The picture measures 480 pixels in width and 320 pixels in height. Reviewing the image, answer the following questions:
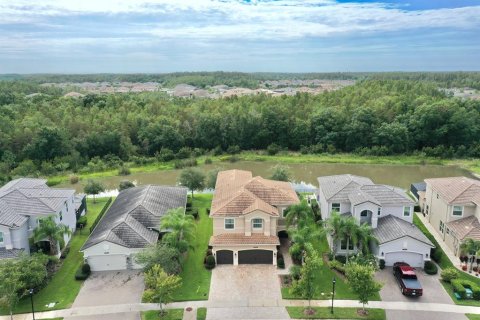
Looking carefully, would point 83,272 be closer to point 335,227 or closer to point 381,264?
point 335,227

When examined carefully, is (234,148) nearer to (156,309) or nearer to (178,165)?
(178,165)

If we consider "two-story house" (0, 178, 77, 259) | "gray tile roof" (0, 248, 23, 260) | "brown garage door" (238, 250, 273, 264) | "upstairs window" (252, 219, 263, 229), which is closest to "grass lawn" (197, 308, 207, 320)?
"brown garage door" (238, 250, 273, 264)

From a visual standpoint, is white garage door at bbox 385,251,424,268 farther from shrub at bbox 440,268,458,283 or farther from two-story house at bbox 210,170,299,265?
two-story house at bbox 210,170,299,265

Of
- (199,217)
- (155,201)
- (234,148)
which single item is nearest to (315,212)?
(199,217)

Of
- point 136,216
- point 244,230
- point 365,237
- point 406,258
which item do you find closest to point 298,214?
point 244,230

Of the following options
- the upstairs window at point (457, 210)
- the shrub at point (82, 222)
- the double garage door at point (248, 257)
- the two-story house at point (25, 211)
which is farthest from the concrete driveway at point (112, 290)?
the upstairs window at point (457, 210)

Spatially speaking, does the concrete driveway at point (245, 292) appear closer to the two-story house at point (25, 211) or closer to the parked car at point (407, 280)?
the parked car at point (407, 280)
